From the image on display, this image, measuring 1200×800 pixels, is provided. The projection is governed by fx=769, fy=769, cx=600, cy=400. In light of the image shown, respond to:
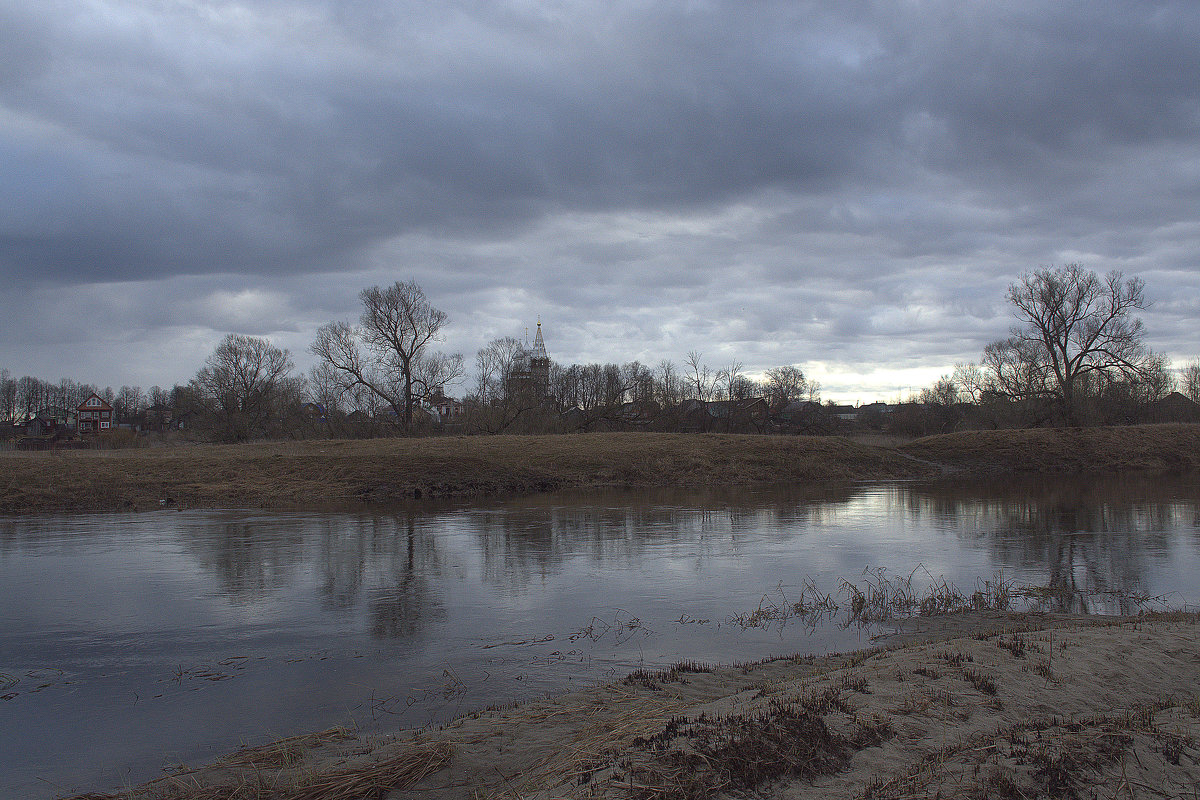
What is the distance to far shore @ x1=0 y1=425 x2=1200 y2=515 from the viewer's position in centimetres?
2711

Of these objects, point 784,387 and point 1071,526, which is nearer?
point 1071,526

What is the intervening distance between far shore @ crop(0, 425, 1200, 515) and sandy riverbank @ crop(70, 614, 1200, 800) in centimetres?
2103

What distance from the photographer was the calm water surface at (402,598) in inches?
287

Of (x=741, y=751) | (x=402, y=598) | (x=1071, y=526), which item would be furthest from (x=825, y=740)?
(x=1071, y=526)

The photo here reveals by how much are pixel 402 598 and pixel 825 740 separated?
852 centimetres

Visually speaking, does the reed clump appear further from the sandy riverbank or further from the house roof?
the house roof

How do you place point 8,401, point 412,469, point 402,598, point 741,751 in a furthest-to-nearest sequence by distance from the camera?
point 8,401 < point 412,469 < point 402,598 < point 741,751

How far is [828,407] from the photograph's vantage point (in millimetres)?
95125

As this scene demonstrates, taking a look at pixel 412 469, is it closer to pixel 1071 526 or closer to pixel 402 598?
pixel 402 598

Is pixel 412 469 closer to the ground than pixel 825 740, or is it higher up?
higher up

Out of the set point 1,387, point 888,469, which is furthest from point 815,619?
point 1,387

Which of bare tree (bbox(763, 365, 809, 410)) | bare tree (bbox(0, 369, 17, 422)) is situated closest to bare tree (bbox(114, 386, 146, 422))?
bare tree (bbox(0, 369, 17, 422))

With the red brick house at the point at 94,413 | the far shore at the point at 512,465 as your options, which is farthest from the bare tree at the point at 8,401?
the far shore at the point at 512,465

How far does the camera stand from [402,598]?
12.1 metres
